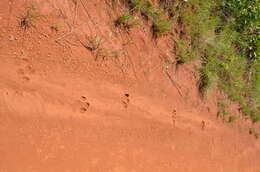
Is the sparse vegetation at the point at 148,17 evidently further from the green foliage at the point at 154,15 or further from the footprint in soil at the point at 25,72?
the footprint in soil at the point at 25,72

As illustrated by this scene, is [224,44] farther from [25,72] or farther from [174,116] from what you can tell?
[25,72]

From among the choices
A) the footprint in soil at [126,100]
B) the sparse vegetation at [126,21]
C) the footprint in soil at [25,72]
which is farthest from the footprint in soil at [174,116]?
the footprint in soil at [25,72]

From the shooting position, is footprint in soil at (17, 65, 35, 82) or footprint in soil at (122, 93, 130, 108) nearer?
footprint in soil at (17, 65, 35, 82)

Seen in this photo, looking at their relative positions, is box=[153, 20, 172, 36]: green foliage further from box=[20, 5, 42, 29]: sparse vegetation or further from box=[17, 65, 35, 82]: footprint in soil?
box=[17, 65, 35, 82]: footprint in soil

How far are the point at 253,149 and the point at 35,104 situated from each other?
3.71 m

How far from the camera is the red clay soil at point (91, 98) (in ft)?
10.9

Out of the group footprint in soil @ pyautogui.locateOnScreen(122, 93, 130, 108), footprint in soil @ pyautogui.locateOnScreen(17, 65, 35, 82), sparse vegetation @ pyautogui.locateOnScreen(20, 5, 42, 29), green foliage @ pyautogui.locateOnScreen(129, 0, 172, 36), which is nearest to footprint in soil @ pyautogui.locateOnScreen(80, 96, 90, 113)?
footprint in soil @ pyautogui.locateOnScreen(122, 93, 130, 108)

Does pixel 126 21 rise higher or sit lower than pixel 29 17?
higher

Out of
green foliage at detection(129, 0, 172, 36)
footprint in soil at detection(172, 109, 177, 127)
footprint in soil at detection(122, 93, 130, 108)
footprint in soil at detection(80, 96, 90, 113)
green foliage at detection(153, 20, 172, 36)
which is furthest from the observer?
footprint in soil at detection(172, 109, 177, 127)

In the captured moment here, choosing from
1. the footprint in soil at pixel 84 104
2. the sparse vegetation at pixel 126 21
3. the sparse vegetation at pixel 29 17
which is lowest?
the footprint in soil at pixel 84 104

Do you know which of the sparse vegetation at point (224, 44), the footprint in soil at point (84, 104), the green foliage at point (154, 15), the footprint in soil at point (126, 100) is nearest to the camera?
the footprint in soil at point (84, 104)

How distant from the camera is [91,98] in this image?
371 cm

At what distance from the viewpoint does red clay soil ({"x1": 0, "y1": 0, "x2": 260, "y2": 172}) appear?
10.9ft

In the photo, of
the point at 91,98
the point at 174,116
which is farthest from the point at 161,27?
the point at 91,98
